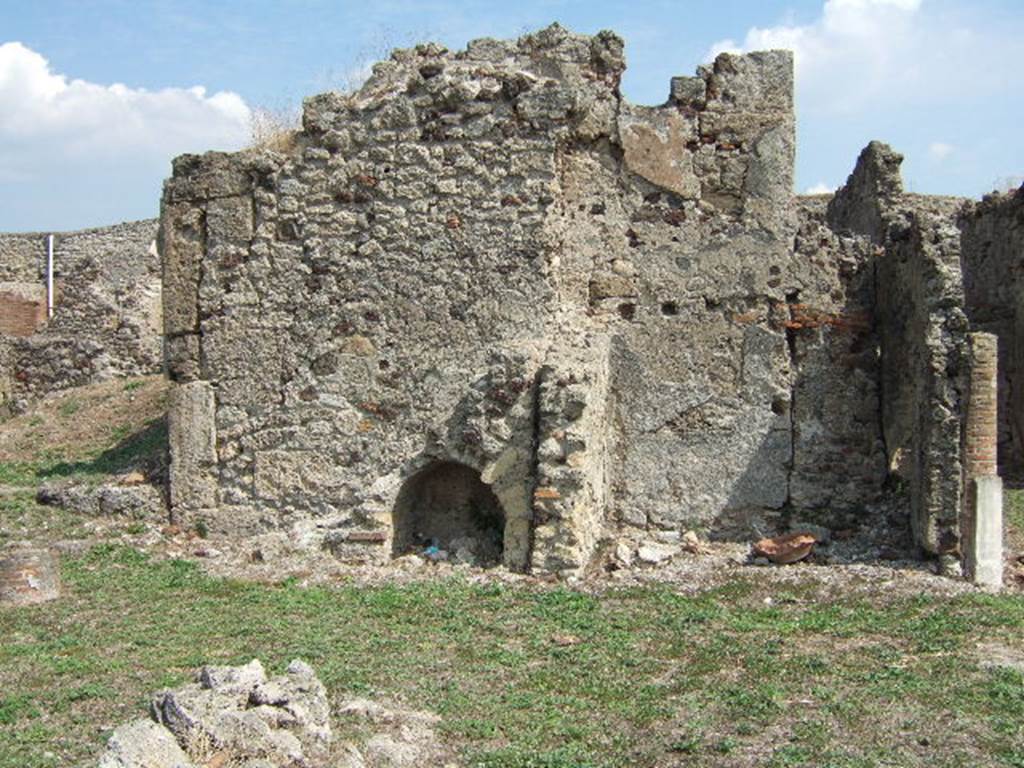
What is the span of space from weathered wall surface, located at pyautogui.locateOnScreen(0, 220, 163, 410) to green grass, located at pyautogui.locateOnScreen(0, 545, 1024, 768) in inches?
447

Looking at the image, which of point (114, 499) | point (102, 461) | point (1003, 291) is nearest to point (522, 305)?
point (114, 499)

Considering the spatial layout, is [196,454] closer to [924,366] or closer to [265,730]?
[265,730]

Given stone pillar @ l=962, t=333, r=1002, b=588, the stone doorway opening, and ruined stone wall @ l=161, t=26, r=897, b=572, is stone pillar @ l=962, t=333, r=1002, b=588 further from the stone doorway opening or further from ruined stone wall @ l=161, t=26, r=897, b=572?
the stone doorway opening

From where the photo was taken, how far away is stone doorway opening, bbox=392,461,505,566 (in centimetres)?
1078

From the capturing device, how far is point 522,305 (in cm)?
1062

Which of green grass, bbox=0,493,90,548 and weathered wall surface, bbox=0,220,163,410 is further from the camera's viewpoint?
weathered wall surface, bbox=0,220,163,410

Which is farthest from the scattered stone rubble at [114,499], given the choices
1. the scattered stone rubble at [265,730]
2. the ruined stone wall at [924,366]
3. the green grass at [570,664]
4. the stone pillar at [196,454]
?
the ruined stone wall at [924,366]

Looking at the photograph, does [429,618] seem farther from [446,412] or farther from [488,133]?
[488,133]

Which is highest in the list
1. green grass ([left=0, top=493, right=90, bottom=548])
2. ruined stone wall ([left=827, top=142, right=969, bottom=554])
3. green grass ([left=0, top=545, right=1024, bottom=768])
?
ruined stone wall ([left=827, top=142, right=969, bottom=554])

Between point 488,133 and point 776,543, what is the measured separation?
4.27 meters

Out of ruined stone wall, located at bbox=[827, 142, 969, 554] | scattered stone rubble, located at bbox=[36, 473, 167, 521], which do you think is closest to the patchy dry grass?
scattered stone rubble, located at bbox=[36, 473, 167, 521]

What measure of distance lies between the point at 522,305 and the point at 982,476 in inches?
155

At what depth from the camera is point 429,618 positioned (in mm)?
8742

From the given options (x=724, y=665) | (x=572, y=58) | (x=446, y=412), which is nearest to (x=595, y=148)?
(x=572, y=58)
